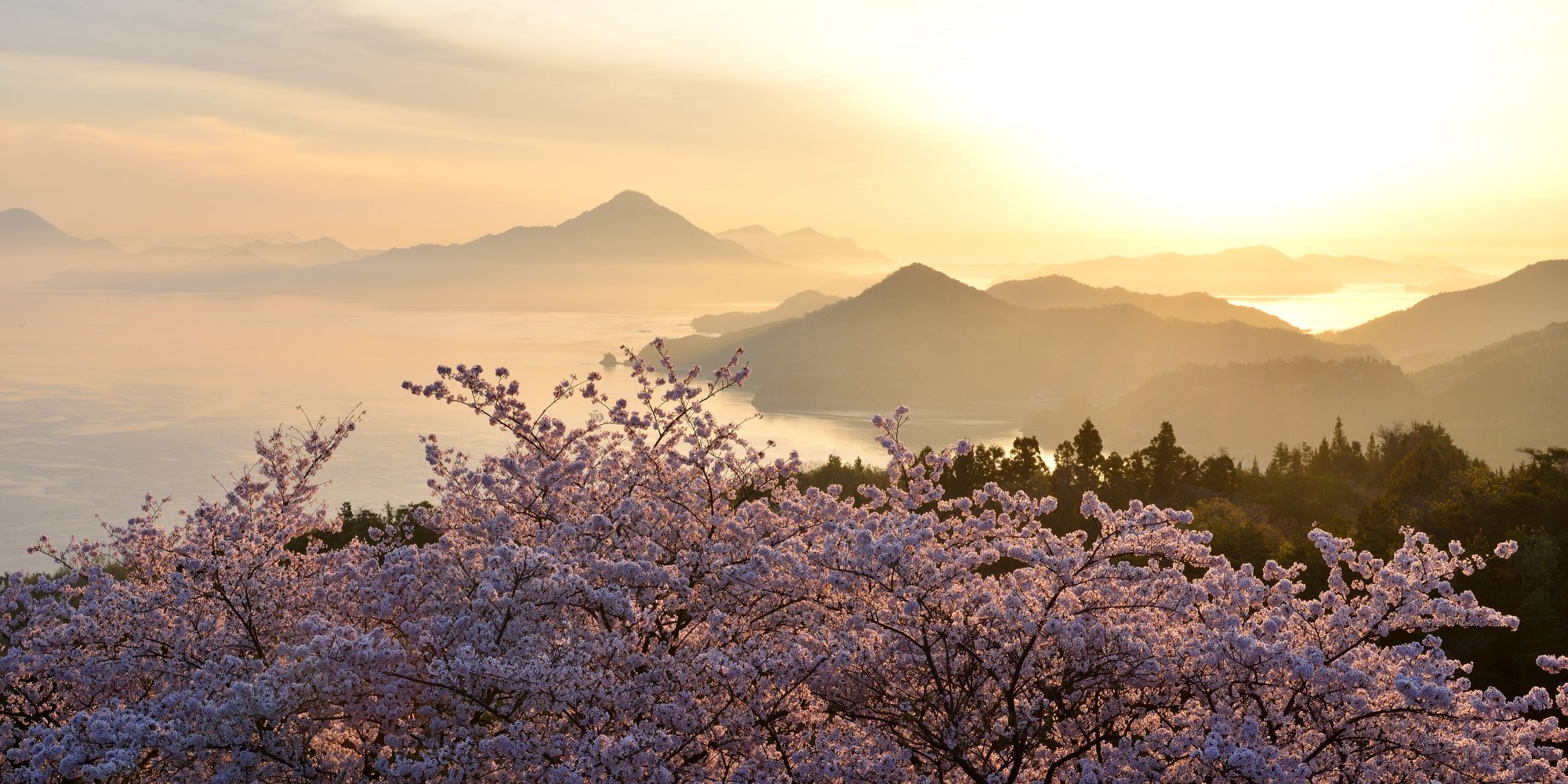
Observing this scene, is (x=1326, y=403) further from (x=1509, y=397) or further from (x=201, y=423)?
(x=201, y=423)

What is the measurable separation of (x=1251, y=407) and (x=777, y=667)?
174 m

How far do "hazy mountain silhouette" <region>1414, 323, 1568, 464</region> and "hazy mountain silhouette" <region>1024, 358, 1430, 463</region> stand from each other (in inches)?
236

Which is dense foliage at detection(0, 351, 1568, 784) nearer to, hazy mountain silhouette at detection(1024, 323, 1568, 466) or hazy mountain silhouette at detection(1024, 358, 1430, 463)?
hazy mountain silhouette at detection(1024, 323, 1568, 466)

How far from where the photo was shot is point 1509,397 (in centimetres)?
16125

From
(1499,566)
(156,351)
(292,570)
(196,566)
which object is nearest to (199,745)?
(196,566)

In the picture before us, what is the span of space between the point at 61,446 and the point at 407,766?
9771 cm

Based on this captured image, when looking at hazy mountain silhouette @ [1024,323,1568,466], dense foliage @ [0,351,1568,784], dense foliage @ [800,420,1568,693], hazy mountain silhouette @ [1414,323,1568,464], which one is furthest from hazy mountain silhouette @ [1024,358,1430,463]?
dense foliage @ [0,351,1568,784]

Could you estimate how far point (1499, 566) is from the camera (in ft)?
84.8

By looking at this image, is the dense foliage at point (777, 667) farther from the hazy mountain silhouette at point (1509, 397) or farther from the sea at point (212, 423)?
the hazy mountain silhouette at point (1509, 397)

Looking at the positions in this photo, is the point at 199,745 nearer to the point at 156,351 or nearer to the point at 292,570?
the point at 292,570

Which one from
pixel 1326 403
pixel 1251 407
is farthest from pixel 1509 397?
pixel 1251 407

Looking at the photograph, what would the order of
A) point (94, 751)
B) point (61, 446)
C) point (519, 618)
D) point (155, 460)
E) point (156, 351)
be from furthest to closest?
1. point (156, 351)
2. point (61, 446)
3. point (155, 460)
4. point (519, 618)
5. point (94, 751)

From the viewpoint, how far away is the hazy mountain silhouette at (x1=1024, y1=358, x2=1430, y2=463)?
16025 cm

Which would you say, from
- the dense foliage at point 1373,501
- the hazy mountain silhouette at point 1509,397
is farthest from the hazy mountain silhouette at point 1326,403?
the dense foliage at point 1373,501
